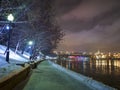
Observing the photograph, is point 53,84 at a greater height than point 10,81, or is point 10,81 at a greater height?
point 10,81

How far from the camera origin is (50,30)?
298 ft

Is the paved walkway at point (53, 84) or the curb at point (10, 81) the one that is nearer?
the curb at point (10, 81)

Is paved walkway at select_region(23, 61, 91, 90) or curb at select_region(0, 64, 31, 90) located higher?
curb at select_region(0, 64, 31, 90)

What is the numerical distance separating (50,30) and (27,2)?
5589 centimetres

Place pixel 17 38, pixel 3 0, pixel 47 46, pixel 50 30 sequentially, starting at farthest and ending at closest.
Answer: pixel 47 46
pixel 50 30
pixel 17 38
pixel 3 0

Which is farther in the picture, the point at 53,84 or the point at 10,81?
the point at 53,84

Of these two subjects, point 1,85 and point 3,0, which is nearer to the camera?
point 1,85

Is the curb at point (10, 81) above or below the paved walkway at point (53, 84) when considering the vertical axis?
above

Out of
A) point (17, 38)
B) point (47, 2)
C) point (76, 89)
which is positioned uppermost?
point (47, 2)

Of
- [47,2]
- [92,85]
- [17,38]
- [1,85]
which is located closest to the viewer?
[1,85]

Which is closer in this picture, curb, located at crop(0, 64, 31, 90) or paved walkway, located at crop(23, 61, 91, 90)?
curb, located at crop(0, 64, 31, 90)

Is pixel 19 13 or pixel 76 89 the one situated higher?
pixel 19 13

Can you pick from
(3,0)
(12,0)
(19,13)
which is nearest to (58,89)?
(3,0)

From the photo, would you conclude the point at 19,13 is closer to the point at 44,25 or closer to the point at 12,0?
the point at 12,0
